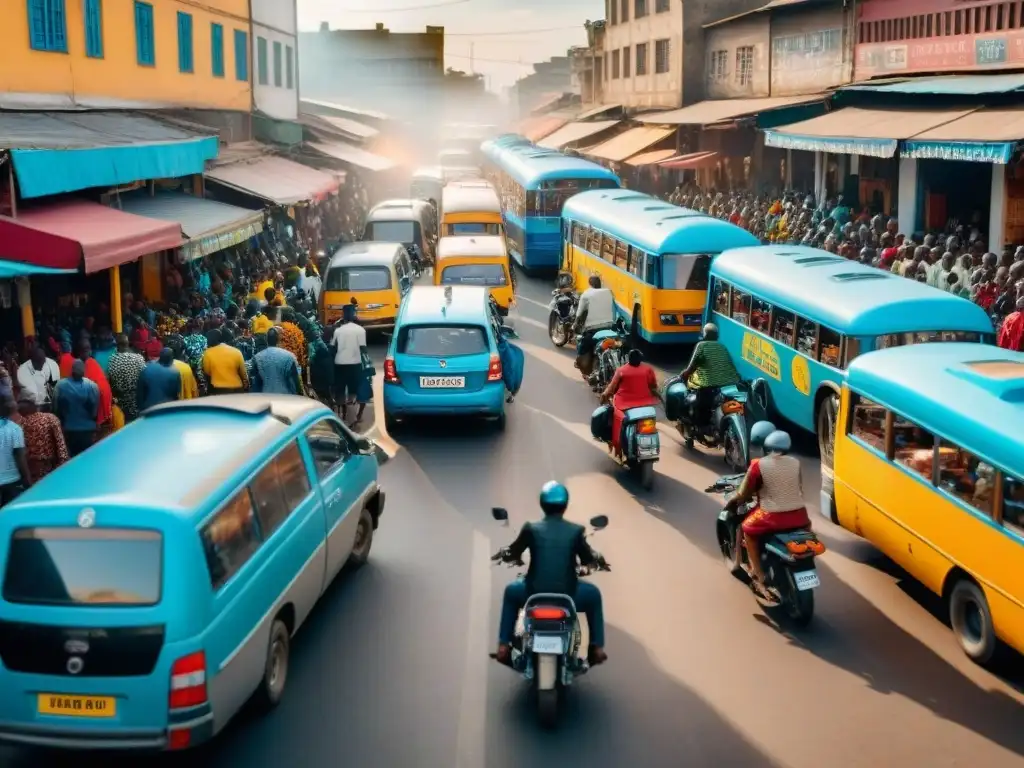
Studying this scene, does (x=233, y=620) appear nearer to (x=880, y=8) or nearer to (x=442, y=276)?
(x=442, y=276)

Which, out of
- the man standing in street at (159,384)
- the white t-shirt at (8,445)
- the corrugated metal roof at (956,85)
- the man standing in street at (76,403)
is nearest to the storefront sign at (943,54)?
the corrugated metal roof at (956,85)

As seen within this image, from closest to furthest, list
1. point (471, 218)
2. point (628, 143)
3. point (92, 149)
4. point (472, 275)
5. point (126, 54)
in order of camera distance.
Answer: point (92, 149) < point (472, 275) < point (126, 54) < point (471, 218) < point (628, 143)

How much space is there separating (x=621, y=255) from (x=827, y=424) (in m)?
8.95

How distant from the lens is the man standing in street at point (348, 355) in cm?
1554

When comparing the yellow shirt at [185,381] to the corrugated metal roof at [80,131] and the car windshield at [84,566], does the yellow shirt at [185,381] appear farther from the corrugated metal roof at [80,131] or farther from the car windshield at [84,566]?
the car windshield at [84,566]

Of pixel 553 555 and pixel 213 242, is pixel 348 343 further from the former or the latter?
pixel 553 555

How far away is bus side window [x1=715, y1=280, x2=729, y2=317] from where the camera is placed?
1750 centimetres

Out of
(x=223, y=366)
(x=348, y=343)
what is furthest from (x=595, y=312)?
A: (x=223, y=366)

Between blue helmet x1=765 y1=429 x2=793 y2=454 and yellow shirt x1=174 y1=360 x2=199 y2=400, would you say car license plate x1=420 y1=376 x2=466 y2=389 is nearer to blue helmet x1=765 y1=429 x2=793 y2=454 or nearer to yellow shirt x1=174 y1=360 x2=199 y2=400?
yellow shirt x1=174 y1=360 x2=199 y2=400

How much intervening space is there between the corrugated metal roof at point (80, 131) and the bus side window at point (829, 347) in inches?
355

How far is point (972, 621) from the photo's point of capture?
8.48 metres

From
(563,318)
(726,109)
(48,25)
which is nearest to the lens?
(48,25)

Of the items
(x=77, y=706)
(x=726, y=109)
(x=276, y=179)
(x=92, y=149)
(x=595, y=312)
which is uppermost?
(x=726, y=109)

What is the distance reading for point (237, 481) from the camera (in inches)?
285
